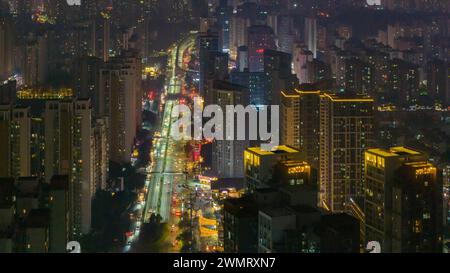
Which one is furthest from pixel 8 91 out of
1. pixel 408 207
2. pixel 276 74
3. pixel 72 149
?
pixel 408 207

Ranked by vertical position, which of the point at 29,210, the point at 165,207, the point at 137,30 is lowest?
the point at 165,207

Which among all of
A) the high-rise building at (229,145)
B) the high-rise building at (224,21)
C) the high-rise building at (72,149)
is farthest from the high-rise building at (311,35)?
the high-rise building at (72,149)

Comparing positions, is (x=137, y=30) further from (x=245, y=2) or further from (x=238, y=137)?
(x=238, y=137)

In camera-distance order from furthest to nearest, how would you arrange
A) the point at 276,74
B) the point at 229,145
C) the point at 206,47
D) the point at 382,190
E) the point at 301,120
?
the point at 206,47 < the point at 276,74 < the point at 229,145 < the point at 301,120 < the point at 382,190

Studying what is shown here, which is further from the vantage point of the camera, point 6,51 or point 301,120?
point 6,51

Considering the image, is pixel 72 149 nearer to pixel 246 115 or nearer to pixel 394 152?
pixel 246 115
